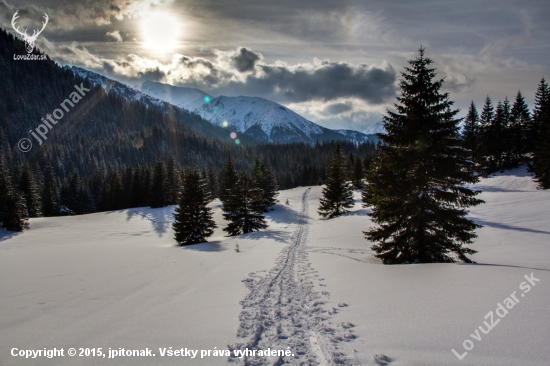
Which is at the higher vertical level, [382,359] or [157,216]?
[382,359]

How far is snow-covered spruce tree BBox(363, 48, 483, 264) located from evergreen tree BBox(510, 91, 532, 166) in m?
51.5

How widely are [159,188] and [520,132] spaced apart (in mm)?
71670

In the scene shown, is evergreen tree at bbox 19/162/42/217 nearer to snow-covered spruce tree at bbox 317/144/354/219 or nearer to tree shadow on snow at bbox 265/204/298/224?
tree shadow on snow at bbox 265/204/298/224

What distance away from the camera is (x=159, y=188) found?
173 feet

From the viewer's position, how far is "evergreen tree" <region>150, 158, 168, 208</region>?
172 feet

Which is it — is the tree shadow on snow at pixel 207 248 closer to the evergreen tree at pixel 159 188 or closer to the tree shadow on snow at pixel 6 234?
the tree shadow on snow at pixel 6 234

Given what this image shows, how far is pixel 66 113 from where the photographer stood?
187 m

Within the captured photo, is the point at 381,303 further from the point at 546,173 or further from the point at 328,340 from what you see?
the point at 546,173

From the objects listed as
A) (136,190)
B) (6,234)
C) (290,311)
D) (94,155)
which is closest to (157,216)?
(136,190)

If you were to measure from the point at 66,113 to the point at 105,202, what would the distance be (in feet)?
582

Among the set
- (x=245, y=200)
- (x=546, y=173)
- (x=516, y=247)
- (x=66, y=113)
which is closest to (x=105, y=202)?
(x=245, y=200)

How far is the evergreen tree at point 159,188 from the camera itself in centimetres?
5253

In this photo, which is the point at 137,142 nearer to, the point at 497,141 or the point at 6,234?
the point at 6,234

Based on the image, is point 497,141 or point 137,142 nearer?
point 497,141
